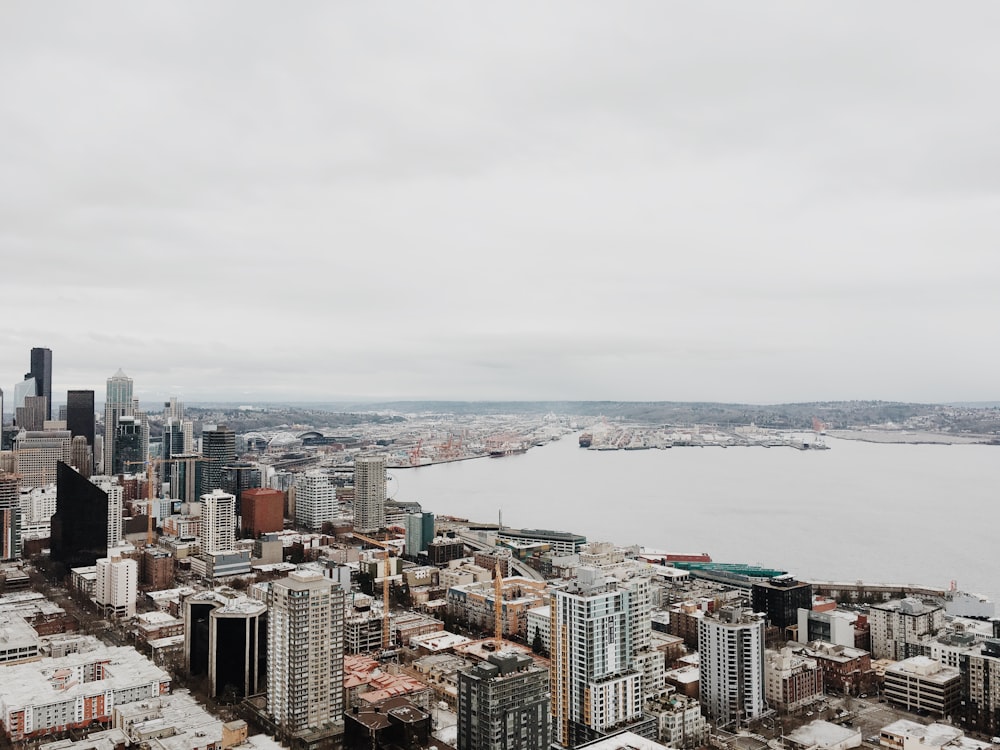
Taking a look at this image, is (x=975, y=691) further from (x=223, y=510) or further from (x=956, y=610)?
(x=223, y=510)

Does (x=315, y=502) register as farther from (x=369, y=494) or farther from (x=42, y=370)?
(x=42, y=370)

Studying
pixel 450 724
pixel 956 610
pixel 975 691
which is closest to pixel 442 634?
pixel 450 724

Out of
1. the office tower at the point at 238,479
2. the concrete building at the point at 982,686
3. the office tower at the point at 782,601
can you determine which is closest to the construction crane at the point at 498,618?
the office tower at the point at 782,601

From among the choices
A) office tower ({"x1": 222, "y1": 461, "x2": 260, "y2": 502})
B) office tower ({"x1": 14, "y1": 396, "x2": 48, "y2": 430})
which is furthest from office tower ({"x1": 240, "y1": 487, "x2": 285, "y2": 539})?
office tower ({"x1": 14, "y1": 396, "x2": 48, "y2": 430})

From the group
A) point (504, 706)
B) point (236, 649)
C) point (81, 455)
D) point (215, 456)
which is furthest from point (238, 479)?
→ point (504, 706)

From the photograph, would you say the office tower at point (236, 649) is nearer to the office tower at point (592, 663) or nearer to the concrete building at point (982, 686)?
the office tower at point (592, 663)

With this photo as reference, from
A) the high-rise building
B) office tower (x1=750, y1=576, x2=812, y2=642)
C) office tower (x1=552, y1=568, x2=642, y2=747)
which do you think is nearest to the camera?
office tower (x1=552, y1=568, x2=642, y2=747)

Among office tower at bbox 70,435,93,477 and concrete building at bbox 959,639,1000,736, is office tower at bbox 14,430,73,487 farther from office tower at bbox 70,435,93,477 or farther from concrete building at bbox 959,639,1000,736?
concrete building at bbox 959,639,1000,736

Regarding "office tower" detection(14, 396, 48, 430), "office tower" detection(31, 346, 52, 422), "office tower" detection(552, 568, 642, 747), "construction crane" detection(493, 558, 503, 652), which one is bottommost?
"construction crane" detection(493, 558, 503, 652)
